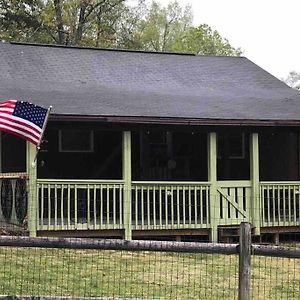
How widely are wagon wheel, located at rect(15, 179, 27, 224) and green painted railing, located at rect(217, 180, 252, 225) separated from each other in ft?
14.5

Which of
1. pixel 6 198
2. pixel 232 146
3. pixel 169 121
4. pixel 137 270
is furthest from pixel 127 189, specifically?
pixel 232 146

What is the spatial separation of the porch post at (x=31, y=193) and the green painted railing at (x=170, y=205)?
2226mm

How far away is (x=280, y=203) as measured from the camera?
54.2 ft

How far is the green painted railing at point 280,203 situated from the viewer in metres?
15.9

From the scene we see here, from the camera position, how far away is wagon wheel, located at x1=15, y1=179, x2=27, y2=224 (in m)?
14.1

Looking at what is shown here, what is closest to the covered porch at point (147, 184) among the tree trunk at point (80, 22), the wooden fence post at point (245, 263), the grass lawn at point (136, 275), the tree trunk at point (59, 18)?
the grass lawn at point (136, 275)

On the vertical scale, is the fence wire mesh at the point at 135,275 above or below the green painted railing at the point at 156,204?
below

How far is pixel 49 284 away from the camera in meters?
9.60

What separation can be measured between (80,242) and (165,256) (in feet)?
17.5

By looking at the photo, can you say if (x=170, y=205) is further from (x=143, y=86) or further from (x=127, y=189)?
(x=143, y=86)

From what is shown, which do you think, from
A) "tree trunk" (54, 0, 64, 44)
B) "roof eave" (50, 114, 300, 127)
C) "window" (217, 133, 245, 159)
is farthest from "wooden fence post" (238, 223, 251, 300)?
"tree trunk" (54, 0, 64, 44)

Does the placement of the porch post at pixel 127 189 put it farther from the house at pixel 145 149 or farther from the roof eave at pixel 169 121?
the roof eave at pixel 169 121

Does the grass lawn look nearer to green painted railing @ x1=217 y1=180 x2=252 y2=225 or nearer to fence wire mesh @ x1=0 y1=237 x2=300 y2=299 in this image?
fence wire mesh @ x1=0 y1=237 x2=300 y2=299

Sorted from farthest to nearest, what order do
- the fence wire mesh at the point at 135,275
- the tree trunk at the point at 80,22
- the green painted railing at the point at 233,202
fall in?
the tree trunk at the point at 80,22 < the green painted railing at the point at 233,202 < the fence wire mesh at the point at 135,275
